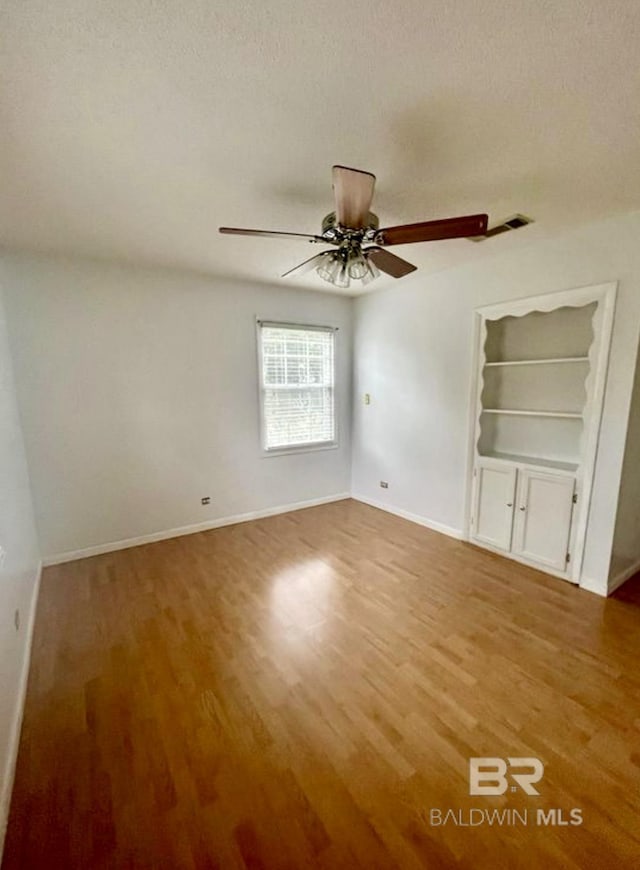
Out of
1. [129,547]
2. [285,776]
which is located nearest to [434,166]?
[285,776]

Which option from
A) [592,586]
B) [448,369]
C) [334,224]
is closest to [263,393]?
[448,369]

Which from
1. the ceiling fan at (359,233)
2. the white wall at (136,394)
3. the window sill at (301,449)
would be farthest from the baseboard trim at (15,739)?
the ceiling fan at (359,233)

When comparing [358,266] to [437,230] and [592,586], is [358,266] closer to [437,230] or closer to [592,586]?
[437,230]

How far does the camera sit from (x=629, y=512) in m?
2.54

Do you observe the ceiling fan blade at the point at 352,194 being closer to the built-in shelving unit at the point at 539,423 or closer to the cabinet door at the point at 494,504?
the built-in shelving unit at the point at 539,423

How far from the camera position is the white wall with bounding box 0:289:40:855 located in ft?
4.62

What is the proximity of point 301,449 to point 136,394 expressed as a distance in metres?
1.86

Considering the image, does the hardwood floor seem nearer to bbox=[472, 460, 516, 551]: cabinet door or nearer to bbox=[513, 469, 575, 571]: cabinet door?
bbox=[513, 469, 575, 571]: cabinet door

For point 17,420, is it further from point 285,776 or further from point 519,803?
point 519,803

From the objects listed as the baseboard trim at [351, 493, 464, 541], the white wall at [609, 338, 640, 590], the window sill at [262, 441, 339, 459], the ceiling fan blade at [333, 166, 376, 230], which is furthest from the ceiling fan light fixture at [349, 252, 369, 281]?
the baseboard trim at [351, 493, 464, 541]

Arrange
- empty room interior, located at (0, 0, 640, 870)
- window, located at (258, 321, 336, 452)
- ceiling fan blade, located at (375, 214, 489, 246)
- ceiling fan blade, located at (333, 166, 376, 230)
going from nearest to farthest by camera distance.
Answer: empty room interior, located at (0, 0, 640, 870) → ceiling fan blade, located at (333, 166, 376, 230) → ceiling fan blade, located at (375, 214, 489, 246) → window, located at (258, 321, 336, 452)

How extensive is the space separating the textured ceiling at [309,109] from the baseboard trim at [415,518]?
2652 millimetres

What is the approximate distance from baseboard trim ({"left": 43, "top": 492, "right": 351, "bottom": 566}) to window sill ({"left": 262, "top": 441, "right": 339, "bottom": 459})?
63 centimetres

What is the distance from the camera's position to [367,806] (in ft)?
4.10
